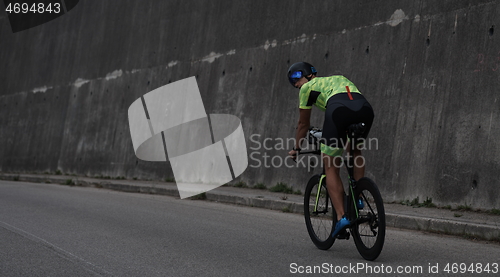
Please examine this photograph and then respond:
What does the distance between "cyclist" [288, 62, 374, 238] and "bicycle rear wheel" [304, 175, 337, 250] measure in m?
0.24

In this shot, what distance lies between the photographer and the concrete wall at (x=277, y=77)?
29.3 ft

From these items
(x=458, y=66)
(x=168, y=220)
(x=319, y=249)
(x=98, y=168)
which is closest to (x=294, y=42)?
(x=458, y=66)

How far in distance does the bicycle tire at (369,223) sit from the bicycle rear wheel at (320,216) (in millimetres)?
356

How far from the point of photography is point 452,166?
886cm

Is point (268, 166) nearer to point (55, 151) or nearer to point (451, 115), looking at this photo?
point (451, 115)

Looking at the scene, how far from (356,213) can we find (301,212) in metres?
4.33

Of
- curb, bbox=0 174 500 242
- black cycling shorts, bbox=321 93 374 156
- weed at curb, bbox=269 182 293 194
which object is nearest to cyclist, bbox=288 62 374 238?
black cycling shorts, bbox=321 93 374 156

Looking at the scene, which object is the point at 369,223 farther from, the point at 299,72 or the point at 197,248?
the point at 197,248

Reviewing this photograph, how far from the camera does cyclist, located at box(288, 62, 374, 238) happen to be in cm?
515

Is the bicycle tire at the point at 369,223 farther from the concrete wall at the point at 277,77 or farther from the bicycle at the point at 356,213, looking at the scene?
the concrete wall at the point at 277,77

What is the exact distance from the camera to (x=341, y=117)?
5.14 meters

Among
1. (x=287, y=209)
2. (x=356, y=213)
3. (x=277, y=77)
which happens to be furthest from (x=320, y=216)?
(x=277, y=77)

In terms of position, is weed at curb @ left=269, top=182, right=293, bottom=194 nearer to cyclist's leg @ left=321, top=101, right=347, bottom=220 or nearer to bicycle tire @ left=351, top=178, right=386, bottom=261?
cyclist's leg @ left=321, top=101, right=347, bottom=220

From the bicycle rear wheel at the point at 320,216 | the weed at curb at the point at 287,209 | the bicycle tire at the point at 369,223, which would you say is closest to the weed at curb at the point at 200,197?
the weed at curb at the point at 287,209
